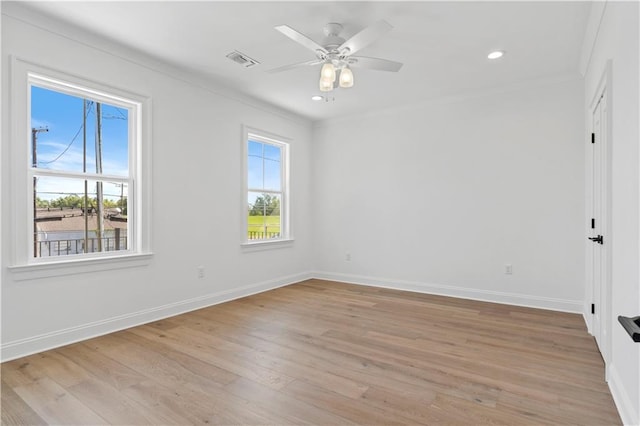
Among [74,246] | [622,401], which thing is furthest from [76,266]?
[622,401]

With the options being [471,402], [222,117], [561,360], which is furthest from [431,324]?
[222,117]

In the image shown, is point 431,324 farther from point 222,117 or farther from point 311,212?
point 222,117

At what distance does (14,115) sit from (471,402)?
3780mm

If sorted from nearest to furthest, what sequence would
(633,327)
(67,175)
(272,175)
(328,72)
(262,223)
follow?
(633,327) → (328,72) → (67,175) → (262,223) → (272,175)

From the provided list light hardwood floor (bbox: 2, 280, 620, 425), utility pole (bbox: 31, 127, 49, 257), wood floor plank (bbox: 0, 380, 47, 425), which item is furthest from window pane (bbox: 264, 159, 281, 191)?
wood floor plank (bbox: 0, 380, 47, 425)

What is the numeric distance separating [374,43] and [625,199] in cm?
230

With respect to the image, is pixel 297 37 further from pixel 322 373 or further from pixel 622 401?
pixel 622 401

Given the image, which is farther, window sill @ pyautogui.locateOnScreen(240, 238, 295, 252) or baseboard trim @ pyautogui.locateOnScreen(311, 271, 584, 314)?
window sill @ pyautogui.locateOnScreen(240, 238, 295, 252)

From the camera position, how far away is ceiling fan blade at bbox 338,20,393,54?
228 cm

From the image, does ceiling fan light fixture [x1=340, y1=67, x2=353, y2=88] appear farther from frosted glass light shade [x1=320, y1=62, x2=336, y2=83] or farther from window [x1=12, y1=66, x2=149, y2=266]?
window [x1=12, y1=66, x2=149, y2=266]

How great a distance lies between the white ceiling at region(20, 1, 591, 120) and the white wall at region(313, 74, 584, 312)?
1.68ft

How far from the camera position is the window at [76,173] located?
2.71 meters

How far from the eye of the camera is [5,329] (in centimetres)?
255

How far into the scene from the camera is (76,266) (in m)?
2.97
